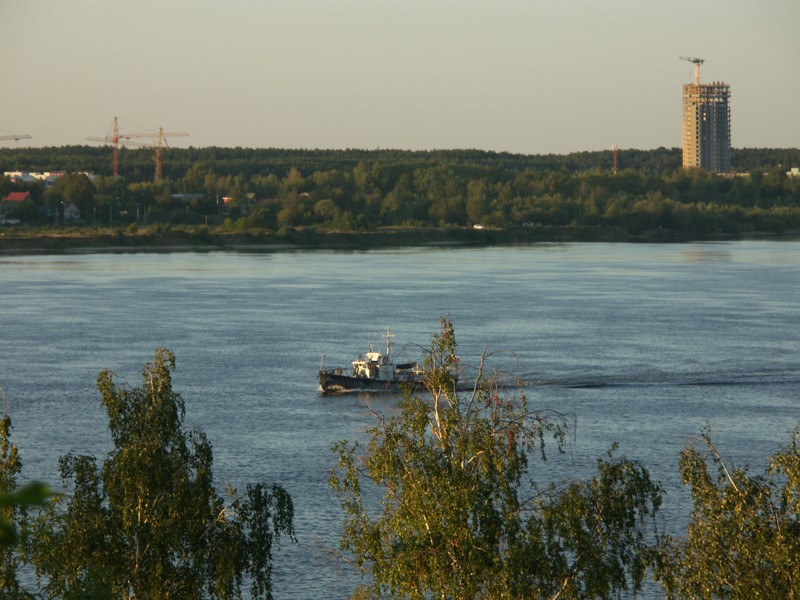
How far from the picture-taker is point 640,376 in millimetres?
42969

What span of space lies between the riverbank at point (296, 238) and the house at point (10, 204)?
11709 mm

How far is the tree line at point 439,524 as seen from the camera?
1242cm

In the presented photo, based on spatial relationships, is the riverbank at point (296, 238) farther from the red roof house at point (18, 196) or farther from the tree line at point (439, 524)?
the tree line at point (439, 524)

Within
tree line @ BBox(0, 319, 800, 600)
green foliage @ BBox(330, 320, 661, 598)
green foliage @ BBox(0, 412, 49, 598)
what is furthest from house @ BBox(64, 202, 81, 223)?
green foliage @ BBox(330, 320, 661, 598)

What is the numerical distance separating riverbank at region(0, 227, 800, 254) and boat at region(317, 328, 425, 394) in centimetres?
7132

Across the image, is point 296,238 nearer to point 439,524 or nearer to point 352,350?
point 352,350

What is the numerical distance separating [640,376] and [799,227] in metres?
117

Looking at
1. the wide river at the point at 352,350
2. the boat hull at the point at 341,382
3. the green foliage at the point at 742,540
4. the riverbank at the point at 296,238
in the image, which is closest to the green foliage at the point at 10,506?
the green foliage at the point at 742,540

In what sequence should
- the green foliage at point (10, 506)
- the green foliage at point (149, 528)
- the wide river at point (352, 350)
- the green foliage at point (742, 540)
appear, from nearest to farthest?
the green foliage at point (10, 506) < the green foliage at point (742, 540) < the green foliage at point (149, 528) < the wide river at point (352, 350)

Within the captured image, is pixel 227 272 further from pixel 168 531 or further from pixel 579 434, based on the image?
pixel 168 531

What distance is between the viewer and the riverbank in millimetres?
112625

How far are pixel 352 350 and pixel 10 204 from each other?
93989 millimetres

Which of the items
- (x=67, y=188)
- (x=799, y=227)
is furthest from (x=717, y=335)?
(x=799, y=227)

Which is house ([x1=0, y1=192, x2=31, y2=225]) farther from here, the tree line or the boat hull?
the tree line
